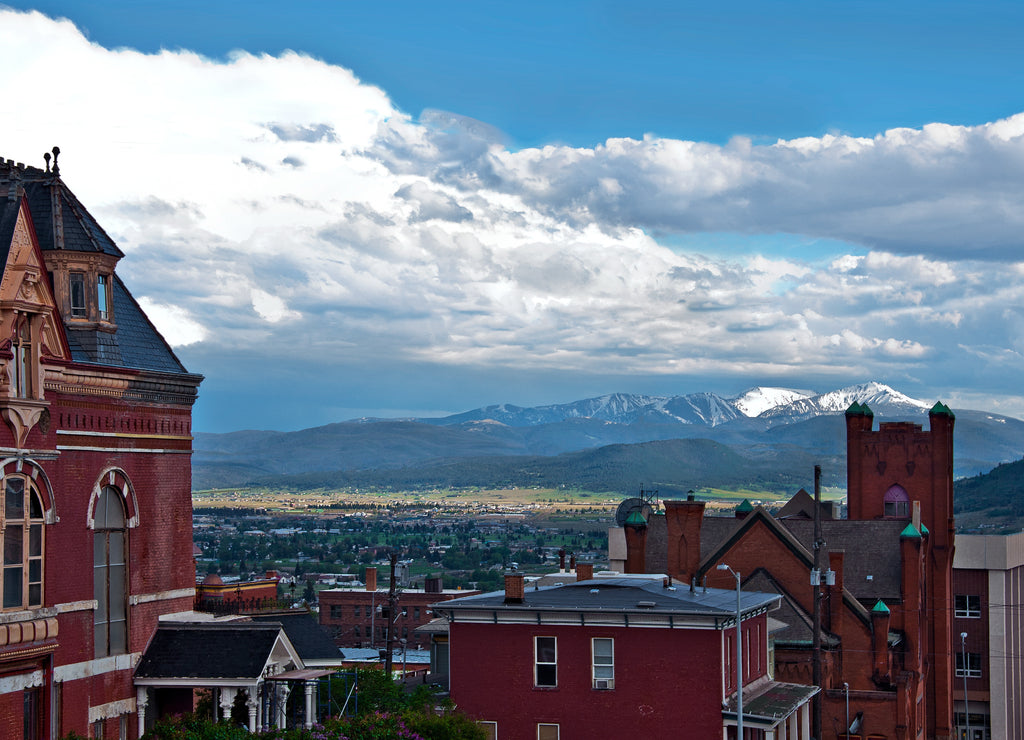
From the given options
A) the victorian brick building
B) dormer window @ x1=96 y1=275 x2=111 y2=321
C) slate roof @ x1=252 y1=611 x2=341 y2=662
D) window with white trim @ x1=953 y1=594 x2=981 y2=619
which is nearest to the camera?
dormer window @ x1=96 y1=275 x2=111 y2=321

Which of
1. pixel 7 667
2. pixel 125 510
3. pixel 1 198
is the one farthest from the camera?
pixel 125 510

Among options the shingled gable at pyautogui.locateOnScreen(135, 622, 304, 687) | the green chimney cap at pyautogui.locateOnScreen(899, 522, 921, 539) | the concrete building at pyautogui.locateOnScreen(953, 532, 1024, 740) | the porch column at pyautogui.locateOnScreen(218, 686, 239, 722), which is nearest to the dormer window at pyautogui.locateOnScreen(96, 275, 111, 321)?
the shingled gable at pyautogui.locateOnScreen(135, 622, 304, 687)

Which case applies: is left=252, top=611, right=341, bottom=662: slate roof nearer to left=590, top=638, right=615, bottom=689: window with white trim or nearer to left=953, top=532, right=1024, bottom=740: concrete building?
left=590, top=638, right=615, bottom=689: window with white trim

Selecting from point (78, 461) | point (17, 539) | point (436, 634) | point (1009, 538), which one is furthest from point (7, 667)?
point (1009, 538)

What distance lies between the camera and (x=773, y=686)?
185ft

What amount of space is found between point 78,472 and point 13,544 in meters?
3.31

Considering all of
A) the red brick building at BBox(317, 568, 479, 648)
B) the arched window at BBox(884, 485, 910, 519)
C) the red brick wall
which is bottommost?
the red brick building at BBox(317, 568, 479, 648)

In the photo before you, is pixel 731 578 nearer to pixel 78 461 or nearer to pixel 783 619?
pixel 783 619

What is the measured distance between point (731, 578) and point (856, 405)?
25398 millimetres

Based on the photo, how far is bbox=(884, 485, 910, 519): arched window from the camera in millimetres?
91250

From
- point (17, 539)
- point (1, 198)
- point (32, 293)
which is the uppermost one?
point (1, 198)

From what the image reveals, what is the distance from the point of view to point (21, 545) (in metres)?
34.1

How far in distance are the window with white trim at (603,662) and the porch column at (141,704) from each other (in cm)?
1770

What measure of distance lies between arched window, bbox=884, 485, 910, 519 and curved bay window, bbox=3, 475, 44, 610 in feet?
227
